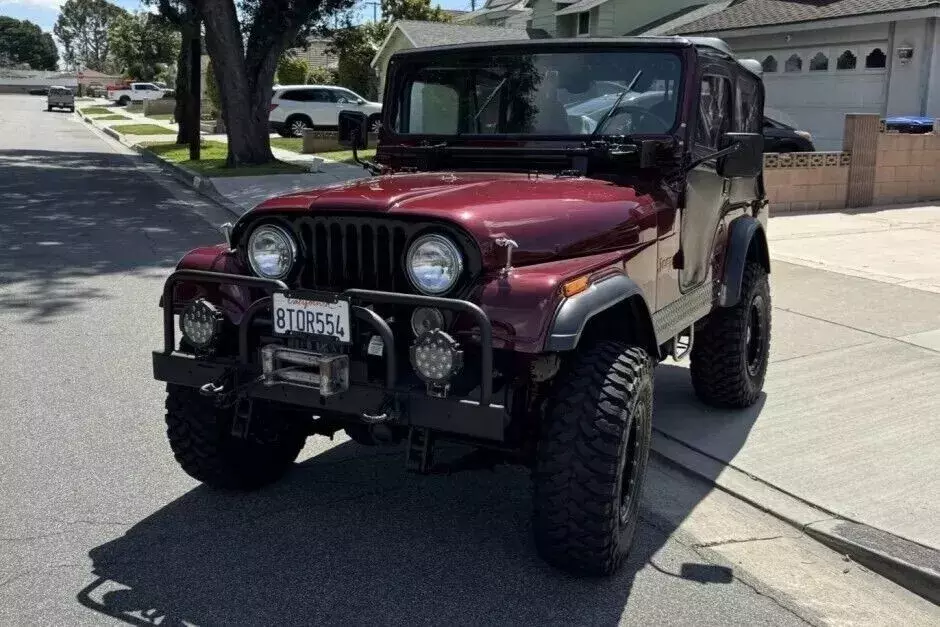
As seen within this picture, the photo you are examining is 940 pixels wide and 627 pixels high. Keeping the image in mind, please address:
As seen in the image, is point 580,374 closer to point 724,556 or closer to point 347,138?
point 724,556

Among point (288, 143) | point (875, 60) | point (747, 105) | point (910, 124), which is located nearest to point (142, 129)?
point (288, 143)

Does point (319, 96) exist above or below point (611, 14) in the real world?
below

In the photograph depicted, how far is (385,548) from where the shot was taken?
392cm

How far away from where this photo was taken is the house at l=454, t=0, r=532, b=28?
44.3 meters

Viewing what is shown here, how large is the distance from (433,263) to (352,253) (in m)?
0.37

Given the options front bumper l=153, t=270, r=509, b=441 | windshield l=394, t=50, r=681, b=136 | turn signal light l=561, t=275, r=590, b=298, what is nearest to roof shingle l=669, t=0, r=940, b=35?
Result: windshield l=394, t=50, r=681, b=136

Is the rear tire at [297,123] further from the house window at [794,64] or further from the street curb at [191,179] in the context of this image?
the house window at [794,64]

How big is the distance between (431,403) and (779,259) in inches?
319

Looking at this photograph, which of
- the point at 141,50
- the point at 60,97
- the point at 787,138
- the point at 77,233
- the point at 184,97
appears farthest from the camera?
the point at 141,50

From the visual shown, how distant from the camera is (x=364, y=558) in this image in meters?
3.83

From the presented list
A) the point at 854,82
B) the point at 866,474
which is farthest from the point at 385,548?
the point at 854,82

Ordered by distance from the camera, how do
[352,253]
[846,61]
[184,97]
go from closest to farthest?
1. [352,253]
2. [846,61]
3. [184,97]

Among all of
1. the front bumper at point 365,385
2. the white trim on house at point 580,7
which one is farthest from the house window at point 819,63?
the front bumper at point 365,385

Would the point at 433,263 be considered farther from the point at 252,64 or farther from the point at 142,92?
the point at 142,92
